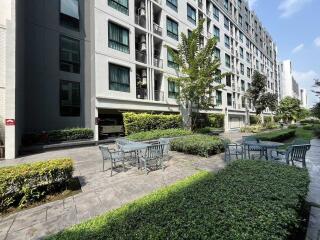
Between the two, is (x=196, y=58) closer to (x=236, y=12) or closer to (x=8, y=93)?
(x=8, y=93)

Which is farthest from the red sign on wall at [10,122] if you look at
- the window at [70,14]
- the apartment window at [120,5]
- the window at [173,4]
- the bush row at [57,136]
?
the window at [173,4]

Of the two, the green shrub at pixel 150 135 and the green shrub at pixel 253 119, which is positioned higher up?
the green shrub at pixel 253 119

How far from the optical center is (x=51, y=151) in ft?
37.8

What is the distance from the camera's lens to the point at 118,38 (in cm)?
1612

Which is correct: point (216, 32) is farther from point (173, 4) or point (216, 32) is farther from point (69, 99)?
point (69, 99)

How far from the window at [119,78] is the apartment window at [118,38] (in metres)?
1.64

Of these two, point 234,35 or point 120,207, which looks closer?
point 120,207

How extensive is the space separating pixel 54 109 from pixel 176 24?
53.7 feet

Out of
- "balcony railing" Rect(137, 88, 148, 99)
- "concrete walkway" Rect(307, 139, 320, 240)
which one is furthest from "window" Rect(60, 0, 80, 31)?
"concrete walkway" Rect(307, 139, 320, 240)

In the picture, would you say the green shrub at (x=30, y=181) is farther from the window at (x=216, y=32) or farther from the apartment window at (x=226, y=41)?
the apartment window at (x=226, y=41)

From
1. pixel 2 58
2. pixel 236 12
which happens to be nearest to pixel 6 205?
pixel 2 58

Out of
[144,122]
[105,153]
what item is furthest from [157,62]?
[105,153]

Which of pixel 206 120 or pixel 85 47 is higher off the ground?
pixel 85 47

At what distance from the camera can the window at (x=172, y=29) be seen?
20875mm
